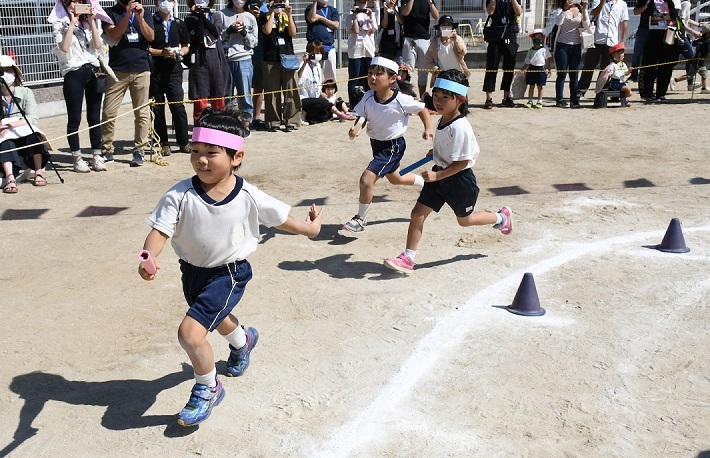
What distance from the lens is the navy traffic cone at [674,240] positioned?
6941 mm

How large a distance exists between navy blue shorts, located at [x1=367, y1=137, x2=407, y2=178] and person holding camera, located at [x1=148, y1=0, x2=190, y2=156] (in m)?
4.31

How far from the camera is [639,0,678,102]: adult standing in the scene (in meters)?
15.2

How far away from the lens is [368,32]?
1488 centimetres

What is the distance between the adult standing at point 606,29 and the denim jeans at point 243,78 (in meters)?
6.42

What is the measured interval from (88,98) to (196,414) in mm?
7212

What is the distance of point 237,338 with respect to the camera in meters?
4.82

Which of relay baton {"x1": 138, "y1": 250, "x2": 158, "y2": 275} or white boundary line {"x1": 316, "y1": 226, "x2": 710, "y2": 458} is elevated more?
relay baton {"x1": 138, "y1": 250, "x2": 158, "y2": 275}

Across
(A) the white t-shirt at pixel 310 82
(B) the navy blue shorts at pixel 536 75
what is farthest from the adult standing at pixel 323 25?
(B) the navy blue shorts at pixel 536 75

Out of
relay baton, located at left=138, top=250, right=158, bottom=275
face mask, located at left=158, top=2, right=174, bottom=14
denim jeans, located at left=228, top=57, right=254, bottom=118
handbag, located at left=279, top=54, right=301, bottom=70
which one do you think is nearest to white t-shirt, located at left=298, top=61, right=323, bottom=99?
handbag, located at left=279, top=54, right=301, bottom=70

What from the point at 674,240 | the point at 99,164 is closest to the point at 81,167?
the point at 99,164

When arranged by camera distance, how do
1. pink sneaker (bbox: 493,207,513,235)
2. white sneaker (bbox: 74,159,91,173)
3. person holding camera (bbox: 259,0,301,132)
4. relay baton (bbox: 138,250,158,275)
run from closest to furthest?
relay baton (bbox: 138,250,158,275)
pink sneaker (bbox: 493,207,513,235)
white sneaker (bbox: 74,159,91,173)
person holding camera (bbox: 259,0,301,132)

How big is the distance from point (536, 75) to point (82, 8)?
8.70m

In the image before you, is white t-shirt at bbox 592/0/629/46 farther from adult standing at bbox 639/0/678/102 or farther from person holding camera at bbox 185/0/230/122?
person holding camera at bbox 185/0/230/122

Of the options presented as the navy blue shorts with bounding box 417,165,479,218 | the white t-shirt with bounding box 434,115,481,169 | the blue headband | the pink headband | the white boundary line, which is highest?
the blue headband
